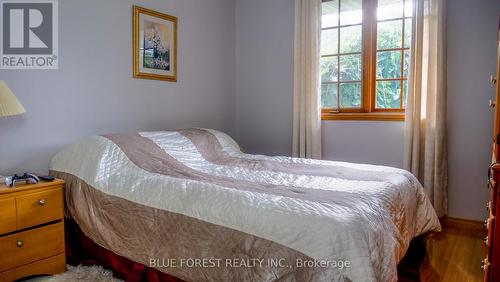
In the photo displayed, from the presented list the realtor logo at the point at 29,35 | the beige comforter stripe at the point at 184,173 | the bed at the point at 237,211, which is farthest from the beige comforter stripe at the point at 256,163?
the realtor logo at the point at 29,35

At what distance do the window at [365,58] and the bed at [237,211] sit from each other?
3.51ft

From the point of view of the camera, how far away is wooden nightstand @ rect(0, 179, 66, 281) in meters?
1.80

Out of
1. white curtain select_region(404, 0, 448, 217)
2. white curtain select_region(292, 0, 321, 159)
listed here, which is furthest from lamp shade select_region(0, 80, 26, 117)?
white curtain select_region(404, 0, 448, 217)

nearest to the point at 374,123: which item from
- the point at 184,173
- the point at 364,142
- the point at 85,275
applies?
the point at 364,142

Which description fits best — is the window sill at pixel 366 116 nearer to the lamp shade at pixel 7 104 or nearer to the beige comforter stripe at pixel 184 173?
the beige comforter stripe at pixel 184 173

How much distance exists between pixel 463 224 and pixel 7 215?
3.26 meters

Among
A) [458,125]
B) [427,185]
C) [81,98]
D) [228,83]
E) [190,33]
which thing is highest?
[190,33]

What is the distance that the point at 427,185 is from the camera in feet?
9.41

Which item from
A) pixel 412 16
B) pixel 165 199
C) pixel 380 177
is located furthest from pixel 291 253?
pixel 412 16

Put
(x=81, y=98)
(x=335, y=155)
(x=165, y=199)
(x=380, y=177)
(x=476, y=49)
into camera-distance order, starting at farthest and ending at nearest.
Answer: (x=335, y=155) → (x=476, y=49) → (x=81, y=98) → (x=380, y=177) → (x=165, y=199)

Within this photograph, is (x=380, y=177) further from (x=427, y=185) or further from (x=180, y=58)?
(x=180, y=58)

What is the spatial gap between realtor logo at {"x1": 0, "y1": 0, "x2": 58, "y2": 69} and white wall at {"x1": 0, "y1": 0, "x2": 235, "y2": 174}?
2.2 inches

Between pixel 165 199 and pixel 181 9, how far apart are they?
2.18m

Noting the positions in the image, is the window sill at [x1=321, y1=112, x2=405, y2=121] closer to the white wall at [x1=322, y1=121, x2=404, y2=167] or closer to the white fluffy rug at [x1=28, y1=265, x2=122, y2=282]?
the white wall at [x1=322, y1=121, x2=404, y2=167]
